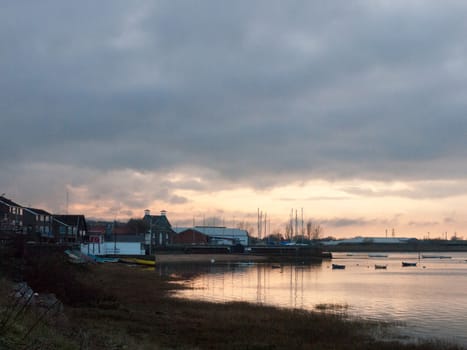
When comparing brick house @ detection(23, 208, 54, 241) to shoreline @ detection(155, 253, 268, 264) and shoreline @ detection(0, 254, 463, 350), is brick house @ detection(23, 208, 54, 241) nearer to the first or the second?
shoreline @ detection(155, 253, 268, 264)

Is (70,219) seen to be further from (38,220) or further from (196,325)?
(196,325)

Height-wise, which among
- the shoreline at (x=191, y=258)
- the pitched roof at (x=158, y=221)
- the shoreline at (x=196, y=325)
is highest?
the pitched roof at (x=158, y=221)

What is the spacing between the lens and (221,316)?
37.9m

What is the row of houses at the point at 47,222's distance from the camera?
381ft

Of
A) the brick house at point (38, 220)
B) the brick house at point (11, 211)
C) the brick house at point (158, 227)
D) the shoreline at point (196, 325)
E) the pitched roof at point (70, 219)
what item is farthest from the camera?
the brick house at point (158, 227)

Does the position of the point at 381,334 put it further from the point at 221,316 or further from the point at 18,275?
the point at 18,275

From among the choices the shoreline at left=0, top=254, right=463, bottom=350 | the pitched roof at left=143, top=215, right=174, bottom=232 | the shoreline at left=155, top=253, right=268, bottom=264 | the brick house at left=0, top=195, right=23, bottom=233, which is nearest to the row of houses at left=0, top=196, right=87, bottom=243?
the brick house at left=0, top=195, right=23, bottom=233

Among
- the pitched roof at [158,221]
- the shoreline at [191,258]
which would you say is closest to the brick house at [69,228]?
the shoreline at [191,258]

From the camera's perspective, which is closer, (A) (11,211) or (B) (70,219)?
(A) (11,211)

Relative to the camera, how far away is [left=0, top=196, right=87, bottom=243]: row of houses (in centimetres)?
11603

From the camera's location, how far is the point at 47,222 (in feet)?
454

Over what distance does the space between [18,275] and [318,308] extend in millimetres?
24386

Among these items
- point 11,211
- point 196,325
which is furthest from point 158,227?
point 196,325

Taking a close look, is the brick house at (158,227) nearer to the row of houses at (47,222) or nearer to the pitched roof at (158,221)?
the pitched roof at (158,221)
